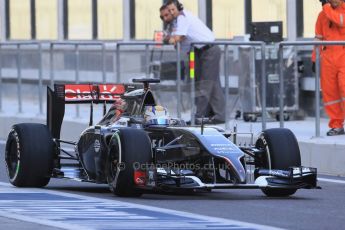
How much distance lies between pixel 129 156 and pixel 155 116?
120 centimetres

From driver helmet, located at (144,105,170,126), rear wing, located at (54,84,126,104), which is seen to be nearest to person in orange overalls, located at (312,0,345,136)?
rear wing, located at (54,84,126,104)

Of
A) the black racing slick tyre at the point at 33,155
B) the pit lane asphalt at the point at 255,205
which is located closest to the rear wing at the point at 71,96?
the pit lane asphalt at the point at 255,205

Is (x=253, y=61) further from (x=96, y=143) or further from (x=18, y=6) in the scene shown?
(x=18, y=6)

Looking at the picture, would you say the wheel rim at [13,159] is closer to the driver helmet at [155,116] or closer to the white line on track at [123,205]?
the white line on track at [123,205]

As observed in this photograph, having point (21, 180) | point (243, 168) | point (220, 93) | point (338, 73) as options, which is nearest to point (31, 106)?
point (220, 93)

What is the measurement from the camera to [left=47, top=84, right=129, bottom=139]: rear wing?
15.1m

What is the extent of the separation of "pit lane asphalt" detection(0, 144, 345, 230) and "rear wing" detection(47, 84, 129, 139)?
65cm

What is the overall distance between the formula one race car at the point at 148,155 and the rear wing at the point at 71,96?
0.01 meters

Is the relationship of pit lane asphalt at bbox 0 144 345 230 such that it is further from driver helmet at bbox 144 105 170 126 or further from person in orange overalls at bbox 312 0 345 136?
person in orange overalls at bbox 312 0 345 136

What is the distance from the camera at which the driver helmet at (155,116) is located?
45.3ft

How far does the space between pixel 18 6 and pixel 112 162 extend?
65.1 ft

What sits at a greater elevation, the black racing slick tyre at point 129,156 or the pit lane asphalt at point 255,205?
the black racing slick tyre at point 129,156

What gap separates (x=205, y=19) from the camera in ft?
82.9

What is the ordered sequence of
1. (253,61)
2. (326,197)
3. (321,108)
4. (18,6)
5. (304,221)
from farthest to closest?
(18,6) < (253,61) < (321,108) < (326,197) < (304,221)
